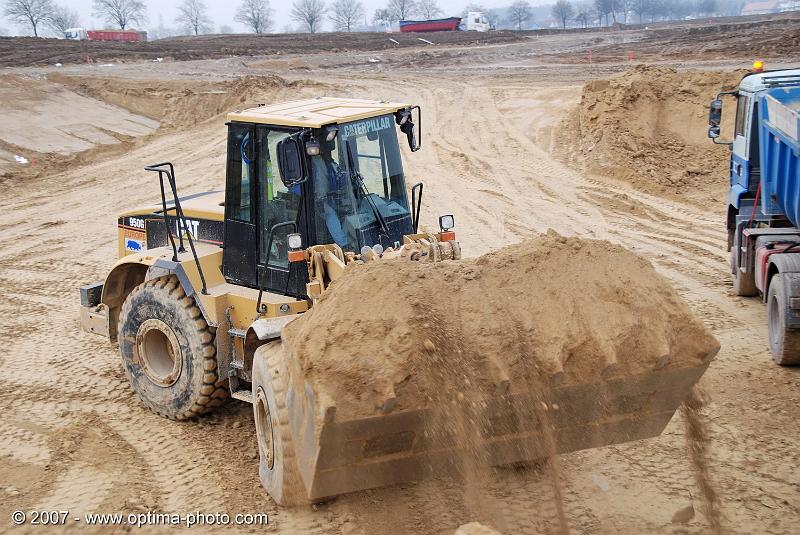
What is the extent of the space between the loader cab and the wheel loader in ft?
0.04

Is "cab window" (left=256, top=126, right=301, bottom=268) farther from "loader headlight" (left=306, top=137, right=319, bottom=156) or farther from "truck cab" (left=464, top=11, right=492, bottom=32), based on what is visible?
"truck cab" (left=464, top=11, right=492, bottom=32)

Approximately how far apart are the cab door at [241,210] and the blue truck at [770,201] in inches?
196

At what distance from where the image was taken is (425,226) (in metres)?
14.3

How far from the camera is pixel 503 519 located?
17.2 feet

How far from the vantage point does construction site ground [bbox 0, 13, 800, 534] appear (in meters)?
5.53

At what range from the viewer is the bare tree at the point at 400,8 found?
11975cm

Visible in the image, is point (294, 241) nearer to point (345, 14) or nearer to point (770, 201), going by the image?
point (770, 201)

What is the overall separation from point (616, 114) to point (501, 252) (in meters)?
14.3

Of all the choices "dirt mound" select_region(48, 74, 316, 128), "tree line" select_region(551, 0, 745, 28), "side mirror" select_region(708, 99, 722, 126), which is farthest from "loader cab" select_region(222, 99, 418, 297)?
"tree line" select_region(551, 0, 745, 28)

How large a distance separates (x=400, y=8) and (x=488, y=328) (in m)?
123


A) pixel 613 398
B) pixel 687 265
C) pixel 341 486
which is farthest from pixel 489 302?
pixel 687 265

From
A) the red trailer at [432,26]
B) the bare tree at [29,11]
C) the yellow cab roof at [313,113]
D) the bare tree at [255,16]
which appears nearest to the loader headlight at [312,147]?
the yellow cab roof at [313,113]

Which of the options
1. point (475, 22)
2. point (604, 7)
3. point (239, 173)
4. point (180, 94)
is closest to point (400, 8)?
point (604, 7)

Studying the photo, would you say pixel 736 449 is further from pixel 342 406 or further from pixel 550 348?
pixel 342 406
